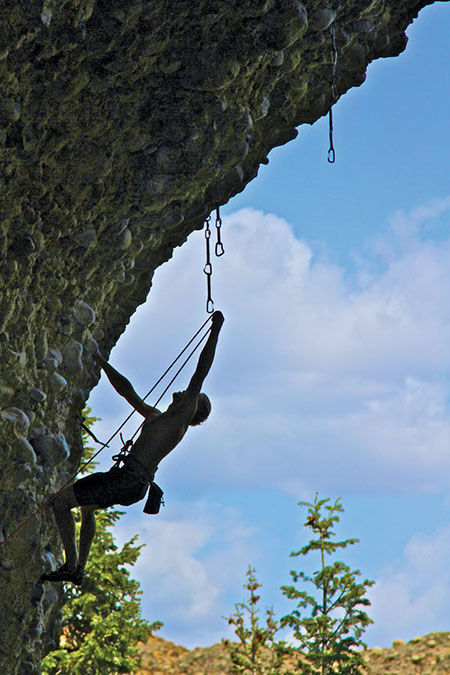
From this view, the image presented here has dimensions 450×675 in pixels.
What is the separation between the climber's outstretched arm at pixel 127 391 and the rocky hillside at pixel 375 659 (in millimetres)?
9947

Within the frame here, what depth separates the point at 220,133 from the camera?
5.35m

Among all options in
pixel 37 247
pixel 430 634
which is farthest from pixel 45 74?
pixel 430 634

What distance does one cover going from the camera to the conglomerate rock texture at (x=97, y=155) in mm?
4531

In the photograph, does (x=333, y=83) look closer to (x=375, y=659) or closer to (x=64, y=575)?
(x=64, y=575)

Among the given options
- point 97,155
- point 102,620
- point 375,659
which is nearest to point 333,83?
point 97,155

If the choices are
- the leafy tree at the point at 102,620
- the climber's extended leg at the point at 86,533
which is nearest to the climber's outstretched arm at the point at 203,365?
the climber's extended leg at the point at 86,533

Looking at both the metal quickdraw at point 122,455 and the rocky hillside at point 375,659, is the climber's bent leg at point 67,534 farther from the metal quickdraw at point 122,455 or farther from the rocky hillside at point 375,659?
the rocky hillside at point 375,659

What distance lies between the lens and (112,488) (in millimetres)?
5383

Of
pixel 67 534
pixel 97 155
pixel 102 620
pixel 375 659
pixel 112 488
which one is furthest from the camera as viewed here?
pixel 375 659

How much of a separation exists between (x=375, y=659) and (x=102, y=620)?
608cm

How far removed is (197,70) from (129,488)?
2474 mm

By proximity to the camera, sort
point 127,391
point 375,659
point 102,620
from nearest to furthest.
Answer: point 127,391 < point 102,620 < point 375,659

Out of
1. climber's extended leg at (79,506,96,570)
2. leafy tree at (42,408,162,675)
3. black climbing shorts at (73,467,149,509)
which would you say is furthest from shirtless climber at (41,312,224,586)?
leafy tree at (42,408,162,675)

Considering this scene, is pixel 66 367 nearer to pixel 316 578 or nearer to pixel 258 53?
pixel 258 53
